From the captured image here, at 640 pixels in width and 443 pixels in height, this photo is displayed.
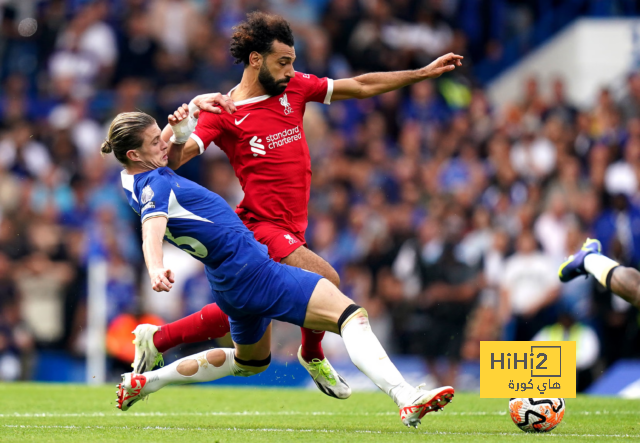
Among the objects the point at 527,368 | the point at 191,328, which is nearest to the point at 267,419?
the point at 191,328

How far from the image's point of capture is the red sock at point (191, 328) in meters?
7.68

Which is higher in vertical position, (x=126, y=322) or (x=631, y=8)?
(x=631, y=8)

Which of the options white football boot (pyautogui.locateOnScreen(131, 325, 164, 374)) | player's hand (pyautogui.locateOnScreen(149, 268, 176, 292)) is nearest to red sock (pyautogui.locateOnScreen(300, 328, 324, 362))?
white football boot (pyautogui.locateOnScreen(131, 325, 164, 374))

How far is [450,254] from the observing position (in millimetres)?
12531

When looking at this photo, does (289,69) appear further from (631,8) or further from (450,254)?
(631,8)

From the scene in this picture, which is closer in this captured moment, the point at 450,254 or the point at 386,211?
the point at 450,254

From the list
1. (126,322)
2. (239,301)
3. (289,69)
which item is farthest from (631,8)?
(239,301)

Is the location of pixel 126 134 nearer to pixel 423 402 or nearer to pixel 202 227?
pixel 202 227

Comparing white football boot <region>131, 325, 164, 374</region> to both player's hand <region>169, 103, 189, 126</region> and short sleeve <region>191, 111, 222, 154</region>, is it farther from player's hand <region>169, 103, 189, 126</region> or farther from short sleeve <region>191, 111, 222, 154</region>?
player's hand <region>169, 103, 189, 126</region>

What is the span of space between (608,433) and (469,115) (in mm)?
9359

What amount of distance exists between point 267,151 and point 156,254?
187cm

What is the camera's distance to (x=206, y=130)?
7.58 m

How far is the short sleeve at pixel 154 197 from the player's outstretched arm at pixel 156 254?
0.04 m

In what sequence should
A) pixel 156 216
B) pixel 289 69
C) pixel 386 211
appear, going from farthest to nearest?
pixel 386 211
pixel 289 69
pixel 156 216
